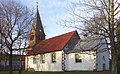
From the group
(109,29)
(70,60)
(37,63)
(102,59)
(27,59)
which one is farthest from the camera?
(27,59)

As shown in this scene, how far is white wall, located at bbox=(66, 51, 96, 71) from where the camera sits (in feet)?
136

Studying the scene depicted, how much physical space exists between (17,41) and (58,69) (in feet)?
40.6

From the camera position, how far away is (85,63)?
4250 centimetres

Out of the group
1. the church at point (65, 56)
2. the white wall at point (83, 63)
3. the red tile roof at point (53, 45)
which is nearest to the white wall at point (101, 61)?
the church at point (65, 56)

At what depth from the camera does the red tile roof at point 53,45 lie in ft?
157

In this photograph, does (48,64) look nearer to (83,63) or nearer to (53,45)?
(53,45)

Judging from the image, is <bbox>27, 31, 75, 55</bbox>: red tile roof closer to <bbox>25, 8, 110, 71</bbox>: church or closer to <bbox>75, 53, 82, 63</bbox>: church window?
<bbox>25, 8, 110, 71</bbox>: church

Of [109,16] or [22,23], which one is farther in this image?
[22,23]

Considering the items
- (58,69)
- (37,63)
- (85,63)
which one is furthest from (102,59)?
(37,63)

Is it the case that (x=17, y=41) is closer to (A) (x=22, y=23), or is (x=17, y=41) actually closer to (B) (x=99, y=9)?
(A) (x=22, y=23)

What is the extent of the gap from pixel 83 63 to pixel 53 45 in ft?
35.0

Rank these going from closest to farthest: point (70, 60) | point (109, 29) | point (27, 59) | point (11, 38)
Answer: point (109, 29) < point (11, 38) < point (70, 60) < point (27, 59)

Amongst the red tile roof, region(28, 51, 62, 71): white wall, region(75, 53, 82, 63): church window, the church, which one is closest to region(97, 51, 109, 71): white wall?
the church

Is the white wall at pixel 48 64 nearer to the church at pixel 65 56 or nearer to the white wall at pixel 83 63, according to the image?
the church at pixel 65 56
